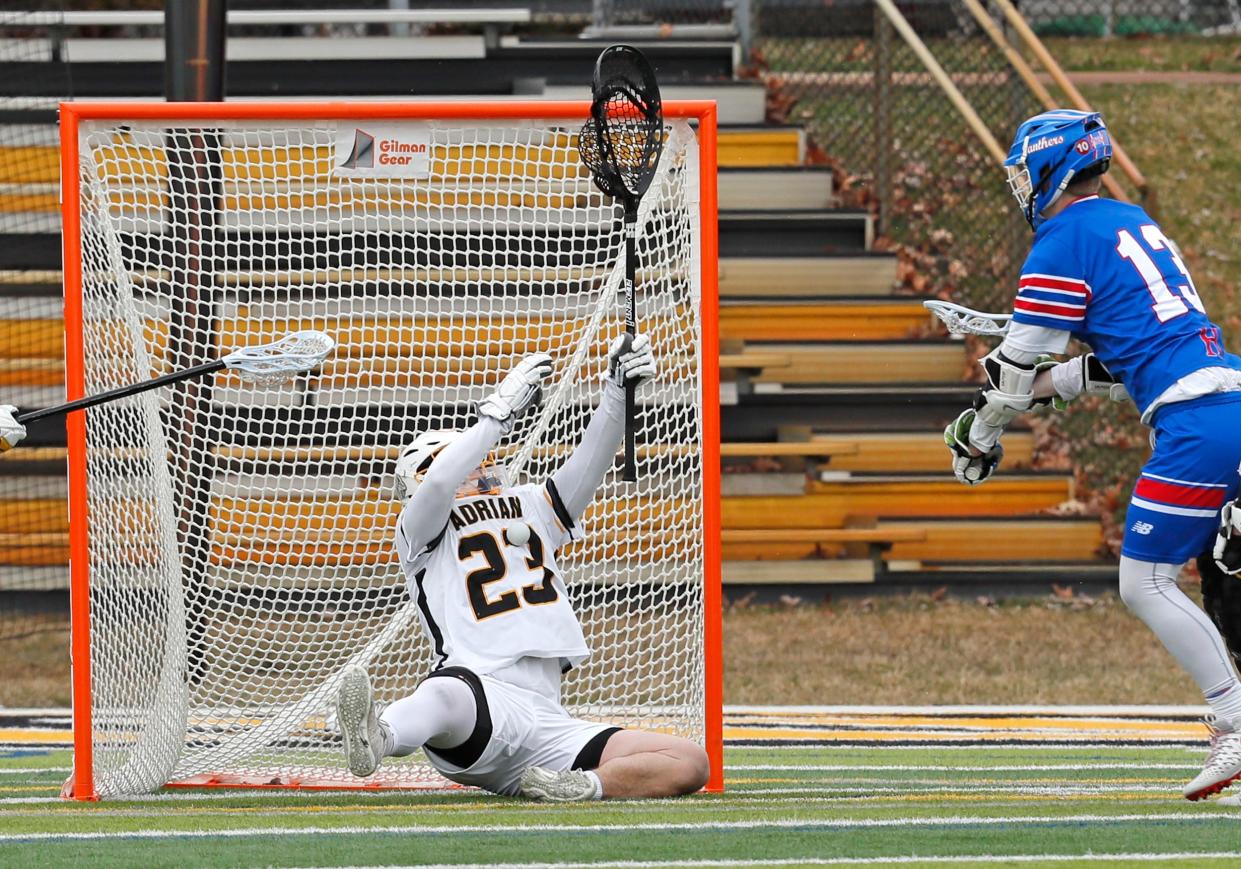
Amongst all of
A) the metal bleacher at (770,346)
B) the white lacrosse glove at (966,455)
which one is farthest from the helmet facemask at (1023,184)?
the metal bleacher at (770,346)

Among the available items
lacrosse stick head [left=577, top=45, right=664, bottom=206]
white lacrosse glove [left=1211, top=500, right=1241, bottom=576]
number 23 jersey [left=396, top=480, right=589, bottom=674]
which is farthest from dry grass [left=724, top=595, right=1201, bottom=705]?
white lacrosse glove [left=1211, top=500, right=1241, bottom=576]

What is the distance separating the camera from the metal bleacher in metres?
10.4

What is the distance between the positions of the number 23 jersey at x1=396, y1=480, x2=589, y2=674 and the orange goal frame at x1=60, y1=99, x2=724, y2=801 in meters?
0.43

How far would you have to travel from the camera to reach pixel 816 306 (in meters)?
11.6

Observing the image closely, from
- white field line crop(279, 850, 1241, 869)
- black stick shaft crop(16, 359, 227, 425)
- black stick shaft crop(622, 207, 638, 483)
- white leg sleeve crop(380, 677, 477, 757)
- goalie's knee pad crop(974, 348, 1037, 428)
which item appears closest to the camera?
white field line crop(279, 850, 1241, 869)

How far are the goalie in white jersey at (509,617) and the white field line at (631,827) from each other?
581mm

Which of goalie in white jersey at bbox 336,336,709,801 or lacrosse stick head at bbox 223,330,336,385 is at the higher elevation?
lacrosse stick head at bbox 223,330,336,385

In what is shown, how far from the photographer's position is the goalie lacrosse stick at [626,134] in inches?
222

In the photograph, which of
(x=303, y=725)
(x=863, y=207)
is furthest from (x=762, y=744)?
(x=863, y=207)

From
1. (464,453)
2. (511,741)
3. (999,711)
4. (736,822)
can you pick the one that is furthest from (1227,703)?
(999,711)

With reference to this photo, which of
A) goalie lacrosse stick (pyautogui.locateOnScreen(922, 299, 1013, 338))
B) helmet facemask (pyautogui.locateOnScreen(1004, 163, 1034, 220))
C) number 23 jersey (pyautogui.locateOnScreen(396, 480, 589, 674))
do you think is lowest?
number 23 jersey (pyautogui.locateOnScreen(396, 480, 589, 674))

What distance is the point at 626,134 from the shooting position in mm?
5730

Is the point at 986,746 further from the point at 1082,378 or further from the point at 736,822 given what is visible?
the point at 736,822

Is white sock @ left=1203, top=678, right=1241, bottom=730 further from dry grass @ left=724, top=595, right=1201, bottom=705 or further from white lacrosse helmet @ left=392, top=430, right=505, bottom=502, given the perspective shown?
dry grass @ left=724, top=595, right=1201, bottom=705
